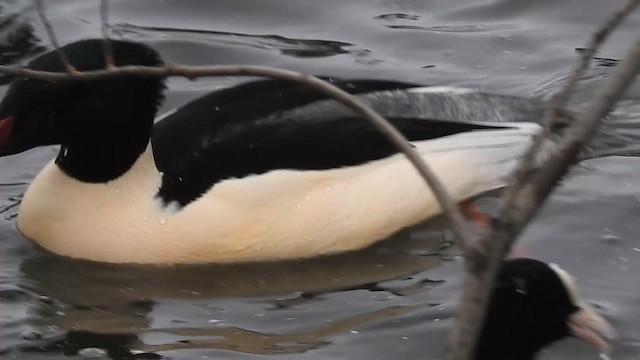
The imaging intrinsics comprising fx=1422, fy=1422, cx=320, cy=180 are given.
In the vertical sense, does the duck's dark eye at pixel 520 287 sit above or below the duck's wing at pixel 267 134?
below

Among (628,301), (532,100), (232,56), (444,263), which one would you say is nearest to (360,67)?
(232,56)

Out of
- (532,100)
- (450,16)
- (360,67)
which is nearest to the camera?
(532,100)

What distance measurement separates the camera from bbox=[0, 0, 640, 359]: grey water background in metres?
5.49

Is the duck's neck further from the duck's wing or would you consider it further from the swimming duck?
the duck's wing

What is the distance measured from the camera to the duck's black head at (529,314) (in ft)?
15.1

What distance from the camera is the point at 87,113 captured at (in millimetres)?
6086

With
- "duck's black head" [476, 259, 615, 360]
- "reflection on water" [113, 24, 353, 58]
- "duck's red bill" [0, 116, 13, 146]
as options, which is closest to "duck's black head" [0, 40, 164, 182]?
"duck's red bill" [0, 116, 13, 146]

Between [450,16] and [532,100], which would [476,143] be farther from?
[450,16]

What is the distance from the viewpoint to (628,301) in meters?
5.70

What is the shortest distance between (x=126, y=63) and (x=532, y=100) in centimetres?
233

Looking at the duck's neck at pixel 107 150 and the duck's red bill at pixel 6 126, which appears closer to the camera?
the duck's red bill at pixel 6 126

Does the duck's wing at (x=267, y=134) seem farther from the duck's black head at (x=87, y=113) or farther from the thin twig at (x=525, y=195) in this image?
the thin twig at (x=525, y=195)

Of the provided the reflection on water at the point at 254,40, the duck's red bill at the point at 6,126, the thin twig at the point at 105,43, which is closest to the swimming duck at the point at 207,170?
the duck's red bill at the point at 6,126

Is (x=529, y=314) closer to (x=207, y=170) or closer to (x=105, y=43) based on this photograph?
(x=105, y=43)
